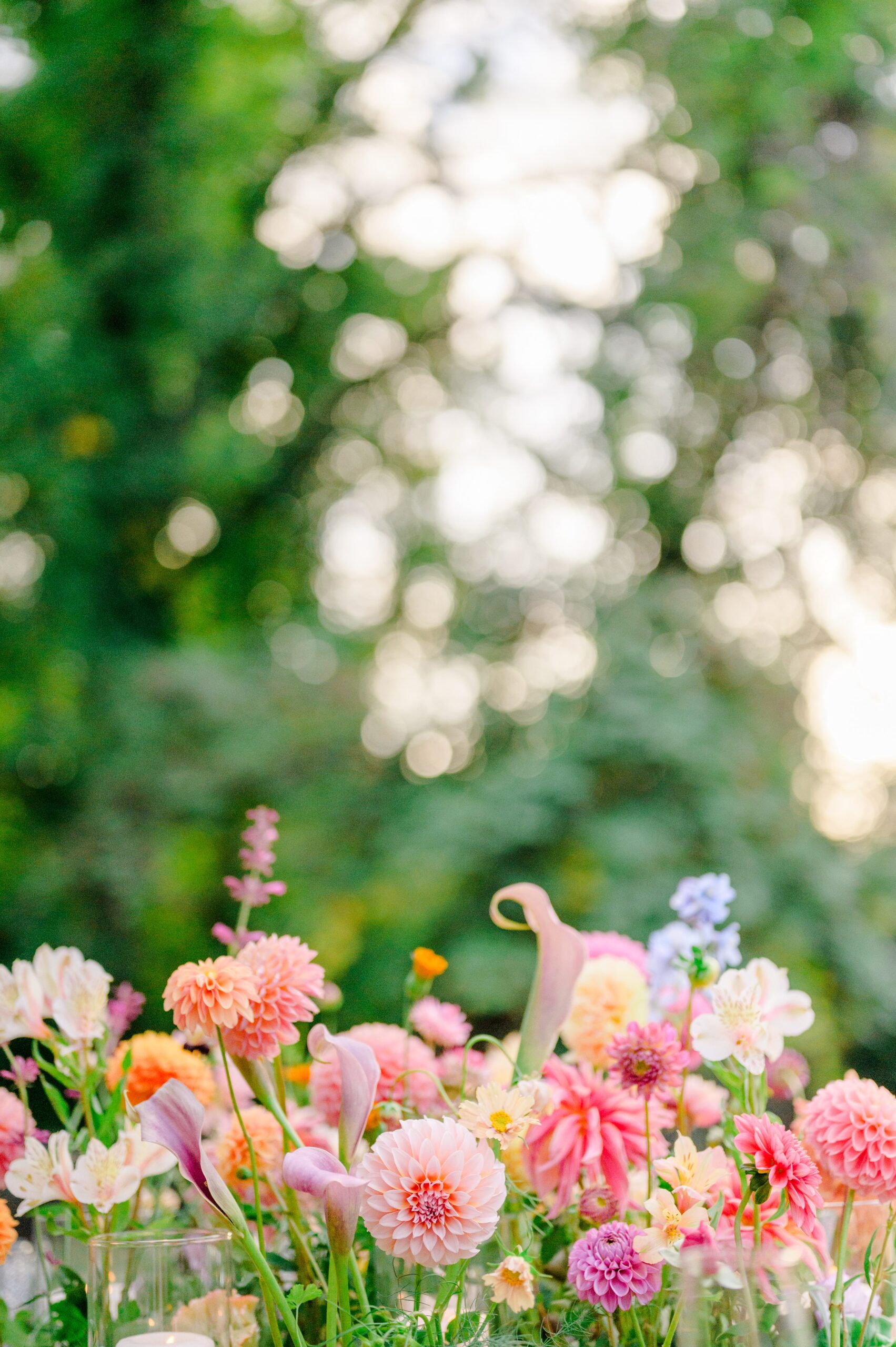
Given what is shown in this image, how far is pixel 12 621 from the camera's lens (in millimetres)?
3701

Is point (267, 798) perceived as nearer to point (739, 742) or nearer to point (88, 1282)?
point (739, 742)

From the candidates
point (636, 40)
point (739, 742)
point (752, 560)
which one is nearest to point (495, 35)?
point (636, 40)

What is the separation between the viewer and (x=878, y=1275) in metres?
0.51

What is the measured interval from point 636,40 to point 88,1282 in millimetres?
4105

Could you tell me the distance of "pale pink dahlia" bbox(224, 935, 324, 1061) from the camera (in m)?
0.51

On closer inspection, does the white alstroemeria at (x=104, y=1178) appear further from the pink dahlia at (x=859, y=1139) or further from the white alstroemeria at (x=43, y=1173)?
the pink dahlia at (x=859, y=1139)

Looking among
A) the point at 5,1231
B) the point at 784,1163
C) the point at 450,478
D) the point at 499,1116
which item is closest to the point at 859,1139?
the point at 784,1163

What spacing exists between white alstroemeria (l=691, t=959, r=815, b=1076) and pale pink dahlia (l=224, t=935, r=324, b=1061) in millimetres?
167

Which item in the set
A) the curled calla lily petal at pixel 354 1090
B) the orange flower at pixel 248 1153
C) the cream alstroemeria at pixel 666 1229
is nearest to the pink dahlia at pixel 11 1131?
the orange flower at pixel 248 1153

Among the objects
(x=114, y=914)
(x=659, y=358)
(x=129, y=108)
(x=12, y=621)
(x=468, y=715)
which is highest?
(x=129, y=108)

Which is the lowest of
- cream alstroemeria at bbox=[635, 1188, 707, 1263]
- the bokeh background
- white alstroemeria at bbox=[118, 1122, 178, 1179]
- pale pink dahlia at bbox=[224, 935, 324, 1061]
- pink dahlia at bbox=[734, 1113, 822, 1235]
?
the bokeh background

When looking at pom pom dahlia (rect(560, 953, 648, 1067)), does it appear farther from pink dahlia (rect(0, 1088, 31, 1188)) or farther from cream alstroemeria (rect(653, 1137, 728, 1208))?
pink dahlia (rect(0, 1088, 31, 1188))

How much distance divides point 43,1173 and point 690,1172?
297mm

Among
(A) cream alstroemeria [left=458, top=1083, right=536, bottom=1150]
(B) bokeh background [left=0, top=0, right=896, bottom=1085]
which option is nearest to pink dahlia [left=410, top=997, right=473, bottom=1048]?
(A) cream alstroemeria [left=458, top=1083, right=536, bottom=1150]
